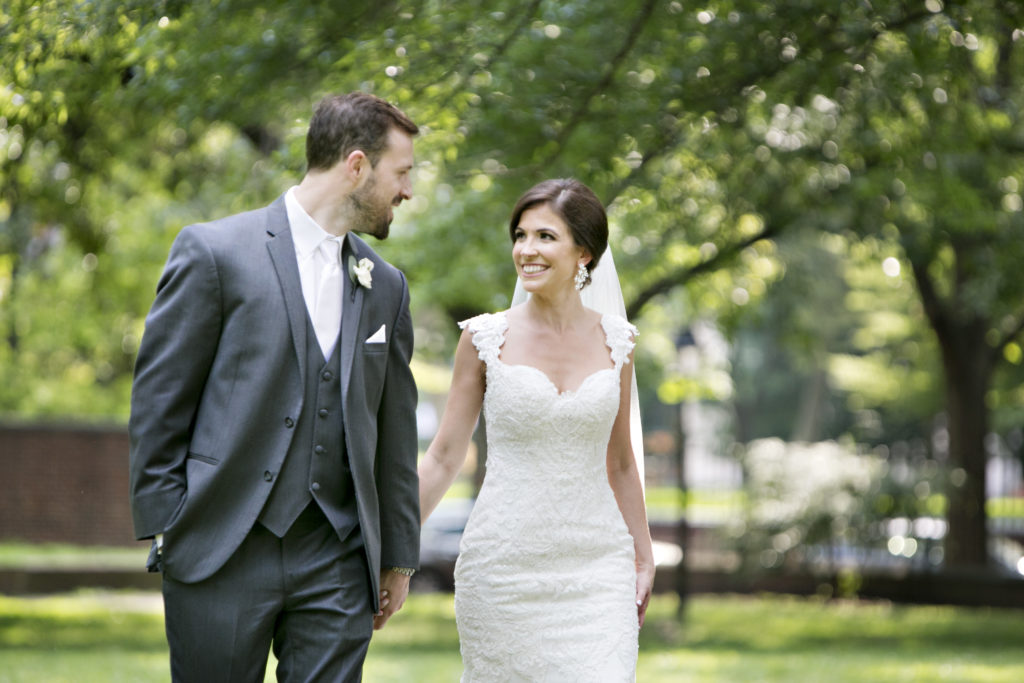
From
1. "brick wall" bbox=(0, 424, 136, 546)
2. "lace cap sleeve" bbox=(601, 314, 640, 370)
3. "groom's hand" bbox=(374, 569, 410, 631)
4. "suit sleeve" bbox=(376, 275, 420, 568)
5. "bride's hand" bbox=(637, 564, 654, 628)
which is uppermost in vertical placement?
"lace cap sleeve" bbox=(601, 314, 640, 370)

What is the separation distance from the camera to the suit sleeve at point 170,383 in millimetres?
3299

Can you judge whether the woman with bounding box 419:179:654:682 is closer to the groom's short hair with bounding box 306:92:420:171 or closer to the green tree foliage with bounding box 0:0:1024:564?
the groom's short hair with bounding box 306:92:420:171

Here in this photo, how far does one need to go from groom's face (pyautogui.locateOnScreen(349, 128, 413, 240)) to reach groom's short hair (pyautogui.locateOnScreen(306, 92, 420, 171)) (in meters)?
0.02

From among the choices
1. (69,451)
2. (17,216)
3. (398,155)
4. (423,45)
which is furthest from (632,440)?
(69,451)

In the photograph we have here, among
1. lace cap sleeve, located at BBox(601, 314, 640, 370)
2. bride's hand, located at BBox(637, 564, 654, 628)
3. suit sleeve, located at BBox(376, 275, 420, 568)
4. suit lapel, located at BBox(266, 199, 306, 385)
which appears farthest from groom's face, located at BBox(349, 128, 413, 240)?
bride's hand, located at BBox(637, 564, 654, 628)

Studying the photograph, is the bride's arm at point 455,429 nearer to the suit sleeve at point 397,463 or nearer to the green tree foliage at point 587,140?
the suit sleeve at point 397,463

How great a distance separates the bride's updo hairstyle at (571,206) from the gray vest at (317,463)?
1080 millimetres

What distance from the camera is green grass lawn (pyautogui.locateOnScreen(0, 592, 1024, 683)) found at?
10.9m

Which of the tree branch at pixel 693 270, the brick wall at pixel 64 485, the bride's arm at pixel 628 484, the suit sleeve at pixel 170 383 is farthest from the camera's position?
the brick wall at pixel 64 485

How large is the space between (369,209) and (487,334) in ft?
3.30

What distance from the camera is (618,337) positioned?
15.1 feet

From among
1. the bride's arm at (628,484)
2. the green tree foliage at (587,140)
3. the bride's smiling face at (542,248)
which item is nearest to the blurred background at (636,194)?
the green tree foliage at (587,140)

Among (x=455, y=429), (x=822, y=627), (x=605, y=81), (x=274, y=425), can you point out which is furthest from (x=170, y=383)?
(x=822, y=627)

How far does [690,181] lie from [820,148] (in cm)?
127
